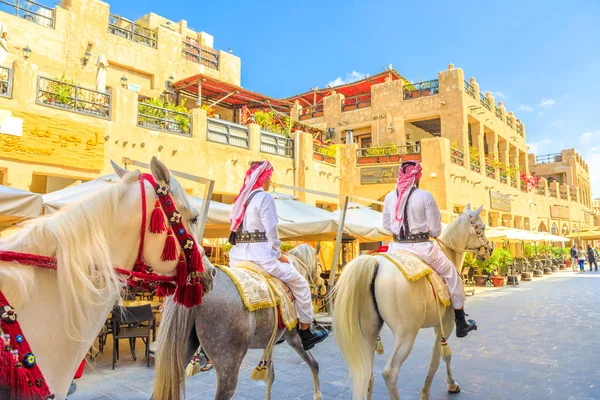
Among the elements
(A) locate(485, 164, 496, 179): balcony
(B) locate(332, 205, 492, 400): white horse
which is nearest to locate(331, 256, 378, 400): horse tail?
(B) locate(332, 205, 492, 400): white horse

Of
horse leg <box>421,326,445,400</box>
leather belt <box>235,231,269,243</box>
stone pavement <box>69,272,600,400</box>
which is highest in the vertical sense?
leather belt <box>235,231,269,243</box>

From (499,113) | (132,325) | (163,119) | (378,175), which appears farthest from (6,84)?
(499,113)

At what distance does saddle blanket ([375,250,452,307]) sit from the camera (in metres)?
4.34

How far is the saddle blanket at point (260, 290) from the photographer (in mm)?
3351

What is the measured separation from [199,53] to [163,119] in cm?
951

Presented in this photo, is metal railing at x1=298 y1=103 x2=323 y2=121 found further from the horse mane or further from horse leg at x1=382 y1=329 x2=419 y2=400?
the horse mane

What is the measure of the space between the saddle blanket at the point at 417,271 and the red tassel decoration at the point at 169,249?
2955 mm

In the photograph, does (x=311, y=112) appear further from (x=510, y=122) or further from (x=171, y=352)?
(x=171, y=352)

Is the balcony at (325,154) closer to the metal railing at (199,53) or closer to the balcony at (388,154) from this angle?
the balcony at (388,154)

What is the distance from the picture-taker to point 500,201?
90.0 ft

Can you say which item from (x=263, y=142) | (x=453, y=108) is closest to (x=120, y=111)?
(x=263, y=142)

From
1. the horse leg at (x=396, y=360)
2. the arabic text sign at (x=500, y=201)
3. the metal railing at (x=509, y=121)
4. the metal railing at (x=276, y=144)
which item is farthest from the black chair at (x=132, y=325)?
the metal railing at (x=509, y=121)

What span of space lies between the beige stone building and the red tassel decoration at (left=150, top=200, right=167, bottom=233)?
Answer: 10375mm

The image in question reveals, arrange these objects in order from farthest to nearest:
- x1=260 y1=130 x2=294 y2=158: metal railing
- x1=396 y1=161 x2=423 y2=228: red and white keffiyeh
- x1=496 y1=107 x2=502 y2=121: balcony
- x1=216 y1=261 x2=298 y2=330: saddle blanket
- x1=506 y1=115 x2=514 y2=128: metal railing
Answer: x1=506 y1=115 x2=514 y2=128: metal railing
x1=496 y1=107 x2=502 y2=121: balcony
x1=260 y1=130 x2=294 y2=158: metal railing
x1=396 y1=161 x2=423 y2=228: red and white keffiyeh
x1=216 y1=261 x2=298 y2=330: saddle blanket
